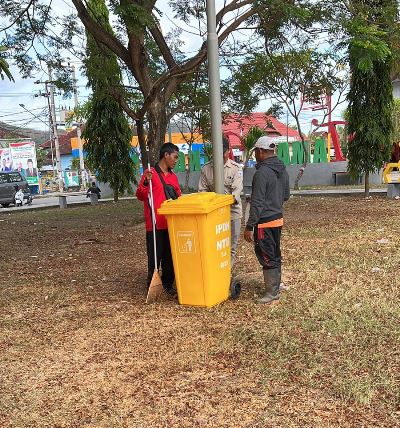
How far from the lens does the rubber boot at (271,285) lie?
509 centimetres

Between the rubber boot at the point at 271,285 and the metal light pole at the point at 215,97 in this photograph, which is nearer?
the rubber boot at the point at 271,285

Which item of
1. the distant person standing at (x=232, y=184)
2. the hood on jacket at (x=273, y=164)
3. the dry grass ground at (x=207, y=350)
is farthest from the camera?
the distant person standing at (x=232, y=184)

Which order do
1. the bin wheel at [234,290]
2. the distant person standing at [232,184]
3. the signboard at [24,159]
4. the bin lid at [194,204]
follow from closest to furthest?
the bin lid at [194,204] < the bin wheel at [234,290] < the distant person standing at [232,184] < the signboard at [24,159]

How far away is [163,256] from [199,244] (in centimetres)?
85

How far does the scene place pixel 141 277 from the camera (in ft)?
22.4

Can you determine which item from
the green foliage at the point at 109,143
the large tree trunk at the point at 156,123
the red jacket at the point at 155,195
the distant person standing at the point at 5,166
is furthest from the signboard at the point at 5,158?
the red jacket at the point at 155,195

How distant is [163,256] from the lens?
5.72 metres

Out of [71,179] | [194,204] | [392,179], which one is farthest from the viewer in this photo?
[71,179]

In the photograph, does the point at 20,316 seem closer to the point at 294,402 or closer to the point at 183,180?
the point at 294,402

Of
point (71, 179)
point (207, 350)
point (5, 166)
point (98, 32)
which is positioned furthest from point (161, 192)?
point (71, 179)

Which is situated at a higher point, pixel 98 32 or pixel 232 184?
pixel 98 32

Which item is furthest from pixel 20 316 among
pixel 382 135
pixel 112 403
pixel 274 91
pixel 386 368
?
pixel 274 91

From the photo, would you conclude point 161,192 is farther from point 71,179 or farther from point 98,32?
point 71,179

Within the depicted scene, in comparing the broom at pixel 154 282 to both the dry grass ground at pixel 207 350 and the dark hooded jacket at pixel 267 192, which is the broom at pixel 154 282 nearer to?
the dry grass ground at pixel 207 350
